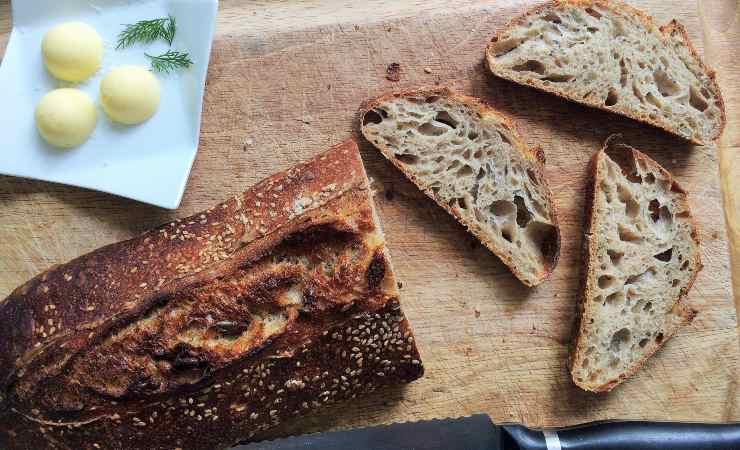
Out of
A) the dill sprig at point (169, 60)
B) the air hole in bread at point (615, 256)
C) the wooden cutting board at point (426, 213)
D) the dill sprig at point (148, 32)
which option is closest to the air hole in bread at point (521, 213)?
the wooden cutting board at point (426, 213)

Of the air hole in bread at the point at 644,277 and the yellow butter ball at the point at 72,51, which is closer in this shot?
the yellow butter ball at the point at 72,51

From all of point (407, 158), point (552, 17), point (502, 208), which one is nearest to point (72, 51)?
point (407, 158)

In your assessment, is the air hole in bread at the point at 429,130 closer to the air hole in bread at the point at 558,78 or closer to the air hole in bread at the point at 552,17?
the air hole in bread at the point at 558,78

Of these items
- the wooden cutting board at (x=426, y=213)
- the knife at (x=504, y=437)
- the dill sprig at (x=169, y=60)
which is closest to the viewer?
the knife at (x=504, y=437)

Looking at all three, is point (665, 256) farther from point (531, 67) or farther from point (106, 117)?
point (106, 117)

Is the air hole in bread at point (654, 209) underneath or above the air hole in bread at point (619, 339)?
above

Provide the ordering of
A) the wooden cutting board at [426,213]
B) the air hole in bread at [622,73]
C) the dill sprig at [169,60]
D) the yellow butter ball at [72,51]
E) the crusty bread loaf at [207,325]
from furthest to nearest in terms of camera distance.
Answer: the air hole in bread at [622,73] → the wooden cutting board at [426,213] → the dill sprig at [169,60] → the yellow butter ball at [72,51] → the crusty bread loaf at [207,325]

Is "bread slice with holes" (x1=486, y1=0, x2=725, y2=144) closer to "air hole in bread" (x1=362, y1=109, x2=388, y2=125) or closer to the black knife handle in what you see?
"air hole in bread" (x1=362, y1=109, x2=388, y2=125)

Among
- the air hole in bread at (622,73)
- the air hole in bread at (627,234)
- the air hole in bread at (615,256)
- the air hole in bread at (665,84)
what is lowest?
the air hole in bread at (615,256)
